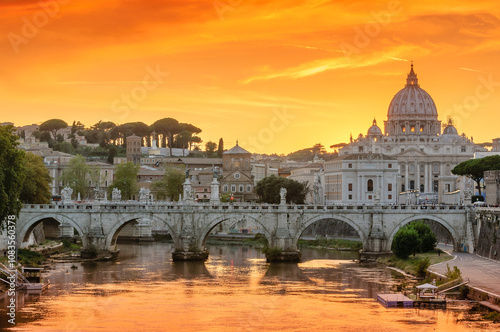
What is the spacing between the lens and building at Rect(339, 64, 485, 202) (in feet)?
535

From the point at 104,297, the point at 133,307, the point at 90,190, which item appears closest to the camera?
the point at 133,307

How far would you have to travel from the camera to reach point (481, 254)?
6481 cm

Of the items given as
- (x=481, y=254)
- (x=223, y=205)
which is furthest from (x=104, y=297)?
(x=481, y=254)

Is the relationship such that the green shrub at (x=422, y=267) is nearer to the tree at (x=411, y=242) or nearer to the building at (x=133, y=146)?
the tree at (x=411, y=242)

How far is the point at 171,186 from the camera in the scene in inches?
4840

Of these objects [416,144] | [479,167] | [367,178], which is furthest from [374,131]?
[479,167]

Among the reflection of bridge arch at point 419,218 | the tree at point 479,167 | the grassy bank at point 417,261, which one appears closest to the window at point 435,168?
the tree at point 479,167

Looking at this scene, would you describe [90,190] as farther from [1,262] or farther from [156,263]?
[1,262]

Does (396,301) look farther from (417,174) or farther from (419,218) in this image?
(417,174)

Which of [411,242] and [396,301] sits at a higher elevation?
[411,242]

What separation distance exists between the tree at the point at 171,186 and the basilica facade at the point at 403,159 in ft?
72.6

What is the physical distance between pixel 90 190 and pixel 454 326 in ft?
325

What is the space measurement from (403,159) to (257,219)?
95.7 meters

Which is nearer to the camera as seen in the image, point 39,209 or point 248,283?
point 248,283
